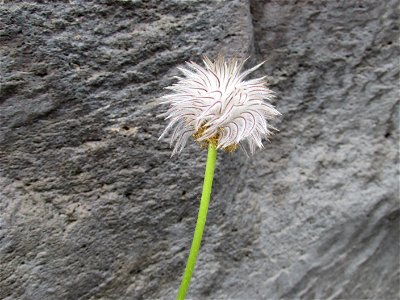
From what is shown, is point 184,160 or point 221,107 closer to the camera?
point 221,107

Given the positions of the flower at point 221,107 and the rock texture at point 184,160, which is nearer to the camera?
the flower at point 221,107

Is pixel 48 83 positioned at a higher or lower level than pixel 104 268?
higher

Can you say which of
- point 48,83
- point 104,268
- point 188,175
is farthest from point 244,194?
point 48,83

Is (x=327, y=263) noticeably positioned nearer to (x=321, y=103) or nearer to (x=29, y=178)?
(x=321, y=103)

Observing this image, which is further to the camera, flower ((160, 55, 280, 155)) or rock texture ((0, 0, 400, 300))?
rock texture ((0, 0, 400, 300))

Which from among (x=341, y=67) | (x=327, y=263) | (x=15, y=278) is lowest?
(x=327, y=263)
